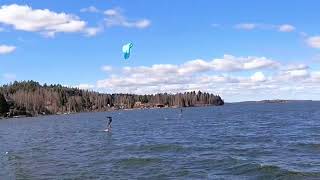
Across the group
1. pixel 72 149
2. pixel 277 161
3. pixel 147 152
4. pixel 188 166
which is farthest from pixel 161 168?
pixel 72 149

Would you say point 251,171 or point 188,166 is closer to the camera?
point 251,171

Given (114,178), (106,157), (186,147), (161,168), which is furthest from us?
(186,147)

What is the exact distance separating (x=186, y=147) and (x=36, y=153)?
14.1 metres

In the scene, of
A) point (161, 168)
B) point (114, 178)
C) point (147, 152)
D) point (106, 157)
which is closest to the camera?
point (114, 178)

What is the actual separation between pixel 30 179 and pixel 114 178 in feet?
16.5

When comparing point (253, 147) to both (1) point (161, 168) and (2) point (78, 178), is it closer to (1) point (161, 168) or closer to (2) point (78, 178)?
(1) point (161, 168)

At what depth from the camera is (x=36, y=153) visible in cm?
4850

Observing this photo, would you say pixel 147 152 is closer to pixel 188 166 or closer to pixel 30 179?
pixel 188 166

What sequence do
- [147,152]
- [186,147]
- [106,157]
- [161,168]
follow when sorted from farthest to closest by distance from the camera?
[186,147], [147,152], [106,157], [161,168]

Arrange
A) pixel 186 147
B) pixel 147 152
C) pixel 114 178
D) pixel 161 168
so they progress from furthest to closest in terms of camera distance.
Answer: pixel 186 147 → pixel 147 152 → pixel 161 168 → pixel 114 178

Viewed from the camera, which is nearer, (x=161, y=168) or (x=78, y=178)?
(x=78, y=178)

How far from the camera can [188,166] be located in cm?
3603

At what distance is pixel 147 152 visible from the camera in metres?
47.4

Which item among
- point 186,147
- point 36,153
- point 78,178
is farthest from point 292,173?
point 36,153
